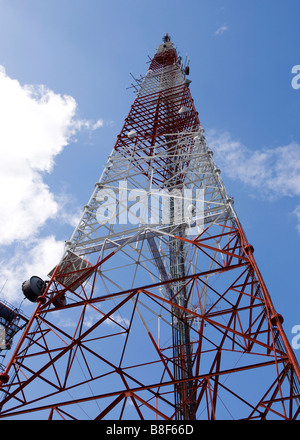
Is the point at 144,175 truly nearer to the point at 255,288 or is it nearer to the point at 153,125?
the point at 153,125

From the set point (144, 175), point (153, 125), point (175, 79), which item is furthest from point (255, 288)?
point (175, 79)

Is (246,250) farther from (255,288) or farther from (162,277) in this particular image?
(162,277)

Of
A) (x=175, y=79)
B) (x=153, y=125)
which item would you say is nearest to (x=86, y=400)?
(x=153, y=125)

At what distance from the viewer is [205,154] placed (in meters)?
17.6

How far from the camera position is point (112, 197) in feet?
56.1

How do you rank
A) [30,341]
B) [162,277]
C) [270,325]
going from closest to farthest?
[270,325] < [30,341] < [162,277]

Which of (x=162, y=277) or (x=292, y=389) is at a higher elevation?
(x=162, y=277)

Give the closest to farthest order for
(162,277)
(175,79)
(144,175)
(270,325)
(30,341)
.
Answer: (270,325) < (30,341) < (162,277) < (144,175) < (175,79)

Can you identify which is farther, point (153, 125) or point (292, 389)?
point (153, 125)

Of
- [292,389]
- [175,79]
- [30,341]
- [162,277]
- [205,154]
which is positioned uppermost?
[175,79]

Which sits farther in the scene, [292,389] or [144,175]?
[144,175]
